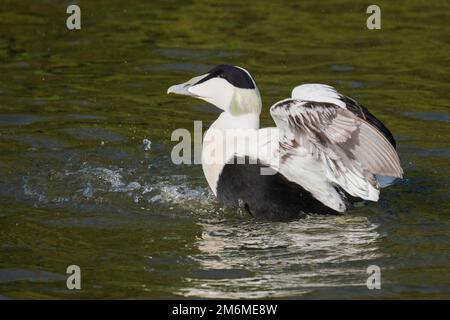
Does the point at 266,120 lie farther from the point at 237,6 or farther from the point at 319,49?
the point at 237,6

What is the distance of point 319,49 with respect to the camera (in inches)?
496

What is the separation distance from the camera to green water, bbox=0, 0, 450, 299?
23.5 ft

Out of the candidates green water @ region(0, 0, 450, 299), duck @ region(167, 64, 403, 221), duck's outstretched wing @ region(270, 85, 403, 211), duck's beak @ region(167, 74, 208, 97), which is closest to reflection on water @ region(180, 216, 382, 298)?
green water @ region(0, 0, 450, 299)

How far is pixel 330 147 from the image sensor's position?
25.7 feet

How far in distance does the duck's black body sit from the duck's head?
1.42 ft

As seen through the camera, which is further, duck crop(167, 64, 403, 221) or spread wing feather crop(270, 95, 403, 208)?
duck crop(167, 64, 403, 221)

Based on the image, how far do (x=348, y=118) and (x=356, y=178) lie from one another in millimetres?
528

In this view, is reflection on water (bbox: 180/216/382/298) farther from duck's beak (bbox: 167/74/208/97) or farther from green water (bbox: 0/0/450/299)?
duck's beak (bbox: 167/74/208/97)

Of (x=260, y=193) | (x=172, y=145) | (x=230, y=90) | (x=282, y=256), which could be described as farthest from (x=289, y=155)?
(x=172, y=145)

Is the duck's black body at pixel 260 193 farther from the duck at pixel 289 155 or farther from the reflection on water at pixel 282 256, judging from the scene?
the reflection on water at pixel 282 256

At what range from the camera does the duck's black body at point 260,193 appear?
316 inches

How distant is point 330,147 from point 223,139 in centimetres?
87

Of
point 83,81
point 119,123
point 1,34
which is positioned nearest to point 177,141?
point 119,123

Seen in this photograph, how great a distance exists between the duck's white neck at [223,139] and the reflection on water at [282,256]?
1.36 ft
